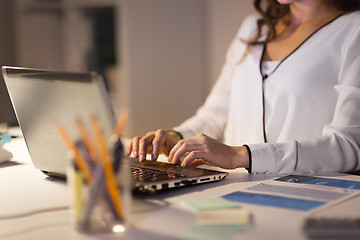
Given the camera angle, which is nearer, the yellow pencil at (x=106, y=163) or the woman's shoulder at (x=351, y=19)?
the yellow pencil at (x=106, y=163)

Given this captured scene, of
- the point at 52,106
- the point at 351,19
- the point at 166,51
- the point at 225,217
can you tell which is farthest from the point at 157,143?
the point at 166,51

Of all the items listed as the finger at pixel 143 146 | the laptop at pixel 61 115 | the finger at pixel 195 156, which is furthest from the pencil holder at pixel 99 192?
the finger at pixel 143 146

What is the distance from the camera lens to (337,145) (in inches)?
52.9

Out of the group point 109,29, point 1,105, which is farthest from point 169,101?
point 1,105

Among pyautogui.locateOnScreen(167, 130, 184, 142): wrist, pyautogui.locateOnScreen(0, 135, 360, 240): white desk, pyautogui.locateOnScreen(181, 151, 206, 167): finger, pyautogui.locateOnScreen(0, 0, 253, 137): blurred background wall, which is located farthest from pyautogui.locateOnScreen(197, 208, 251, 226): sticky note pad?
pyautogui.locateOnScreen(0, 0, 253, 137): blurred background wall

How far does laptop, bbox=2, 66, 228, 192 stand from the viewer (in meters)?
0.88

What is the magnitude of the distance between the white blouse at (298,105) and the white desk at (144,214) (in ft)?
0.36

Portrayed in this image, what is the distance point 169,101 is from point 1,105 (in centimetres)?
170

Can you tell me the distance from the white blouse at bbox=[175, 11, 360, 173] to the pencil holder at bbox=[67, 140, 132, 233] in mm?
549

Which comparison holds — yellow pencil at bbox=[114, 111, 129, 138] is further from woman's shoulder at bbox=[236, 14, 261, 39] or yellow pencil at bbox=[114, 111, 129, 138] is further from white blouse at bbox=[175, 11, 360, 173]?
woman's shoulder at bbox=[236, 14, 261, 39]

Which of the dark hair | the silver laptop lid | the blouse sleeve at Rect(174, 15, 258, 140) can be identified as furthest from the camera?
the blouse sleeve at Rect(174, 15, 258, 140)

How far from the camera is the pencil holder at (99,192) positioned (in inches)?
29.4

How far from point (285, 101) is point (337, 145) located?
0.33 m

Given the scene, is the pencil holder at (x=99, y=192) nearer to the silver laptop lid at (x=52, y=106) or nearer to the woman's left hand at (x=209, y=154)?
the silver laptop lid at (x=52, y=106)
